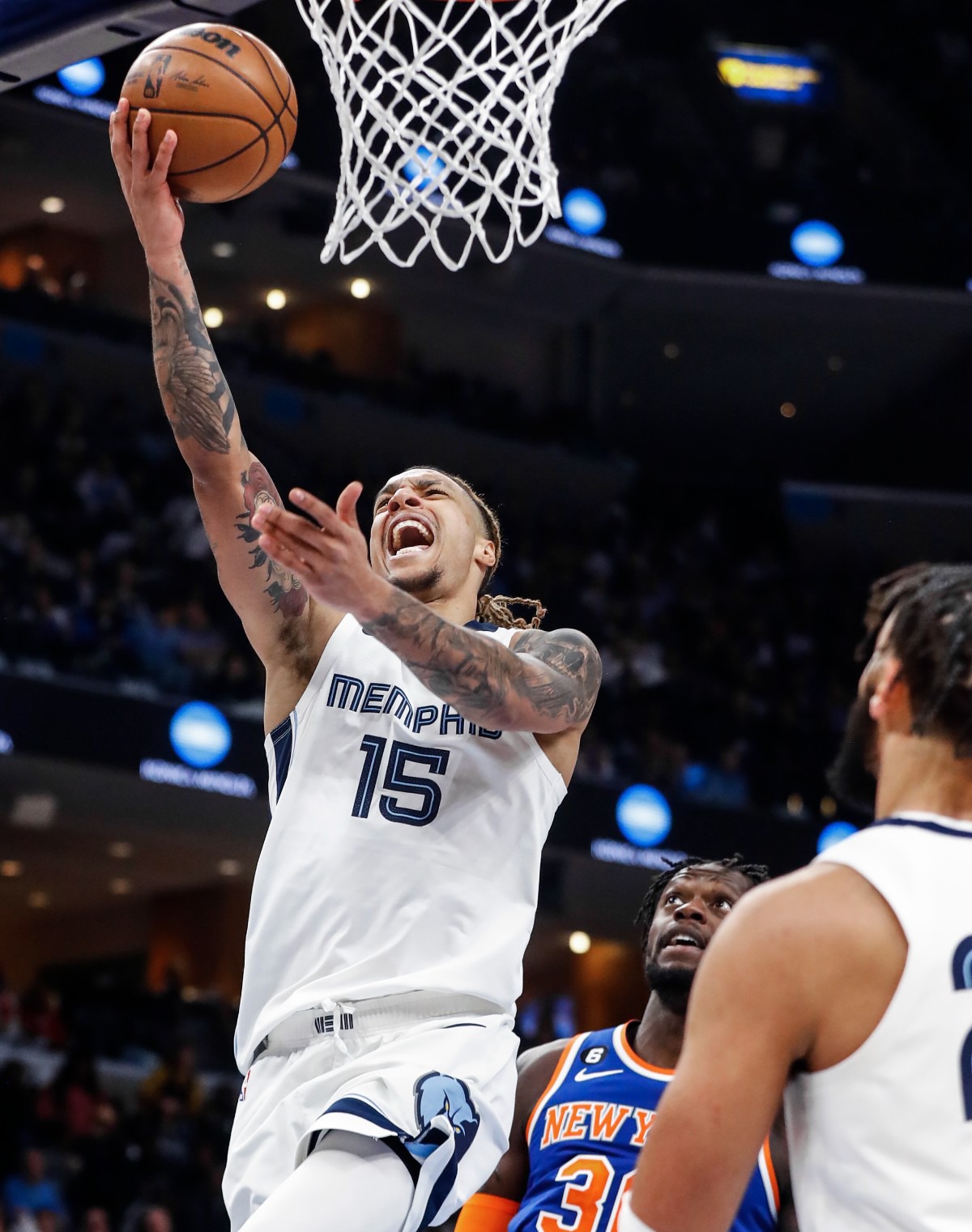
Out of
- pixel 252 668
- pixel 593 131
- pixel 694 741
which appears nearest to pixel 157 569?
pixel 252 668

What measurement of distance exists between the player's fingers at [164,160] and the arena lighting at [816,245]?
16.4 m

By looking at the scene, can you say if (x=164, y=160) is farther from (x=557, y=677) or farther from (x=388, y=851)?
(x=388, y=851)

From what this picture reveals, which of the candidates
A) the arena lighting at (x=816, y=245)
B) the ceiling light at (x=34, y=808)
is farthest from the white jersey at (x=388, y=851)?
the arena lighting at (x=816, y=245)

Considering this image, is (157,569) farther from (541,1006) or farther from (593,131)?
(593,131)

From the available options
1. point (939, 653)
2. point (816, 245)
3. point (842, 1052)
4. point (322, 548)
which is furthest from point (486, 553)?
point (816, 245)

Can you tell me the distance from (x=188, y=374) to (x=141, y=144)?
0.48 meters

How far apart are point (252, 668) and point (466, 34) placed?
702 cm

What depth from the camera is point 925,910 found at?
190 cm

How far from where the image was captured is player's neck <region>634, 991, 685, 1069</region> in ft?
13.9

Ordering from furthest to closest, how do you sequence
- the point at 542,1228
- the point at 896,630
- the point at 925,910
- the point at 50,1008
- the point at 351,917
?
the point at 50,1008 → the point at 542,1228 → the point at 351,917 → the point at 896,630 → the point at 925,910

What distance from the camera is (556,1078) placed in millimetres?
4352

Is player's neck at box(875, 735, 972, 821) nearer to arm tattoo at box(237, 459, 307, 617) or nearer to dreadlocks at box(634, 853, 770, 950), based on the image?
arm tattoo at box(237, 459, 307, 617)

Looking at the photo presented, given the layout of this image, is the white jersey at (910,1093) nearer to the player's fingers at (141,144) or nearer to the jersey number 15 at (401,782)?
the jersey number 15 at (401,782)

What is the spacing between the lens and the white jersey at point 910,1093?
73.0 inches
